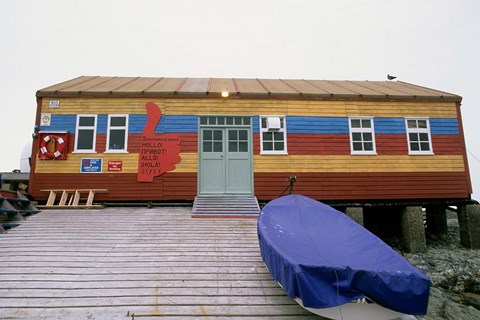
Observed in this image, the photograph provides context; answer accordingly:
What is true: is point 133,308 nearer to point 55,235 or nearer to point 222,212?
point 55,235

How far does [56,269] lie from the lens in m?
5.35

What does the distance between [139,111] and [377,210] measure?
10.5m

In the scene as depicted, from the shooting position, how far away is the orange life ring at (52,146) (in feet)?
32.6

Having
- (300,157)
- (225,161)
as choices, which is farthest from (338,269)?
(225,161)

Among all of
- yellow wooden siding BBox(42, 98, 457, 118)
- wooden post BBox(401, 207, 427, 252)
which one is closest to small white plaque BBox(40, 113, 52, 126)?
yellow wooden siding BBox(42, 98, 457, 118)

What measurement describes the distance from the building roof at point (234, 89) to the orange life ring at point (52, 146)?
164 cm

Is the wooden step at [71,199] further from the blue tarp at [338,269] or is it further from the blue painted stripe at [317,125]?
the blue painted stripe at [317,125]

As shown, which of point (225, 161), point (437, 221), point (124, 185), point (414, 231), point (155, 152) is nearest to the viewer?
point (414, 231)

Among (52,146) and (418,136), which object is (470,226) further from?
(52,146)

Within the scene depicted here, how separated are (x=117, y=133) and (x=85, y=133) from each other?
1.11 meters

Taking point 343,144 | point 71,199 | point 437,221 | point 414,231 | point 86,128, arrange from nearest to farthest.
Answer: point 414,231 < point 71,199 < point 86,128 < point 343,144 < point 437,221

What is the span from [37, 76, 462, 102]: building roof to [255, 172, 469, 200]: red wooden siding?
298 centimetres

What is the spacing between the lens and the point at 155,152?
10188mm

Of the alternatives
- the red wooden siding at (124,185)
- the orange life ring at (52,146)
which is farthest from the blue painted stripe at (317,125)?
the orange life ring at (52,146)
